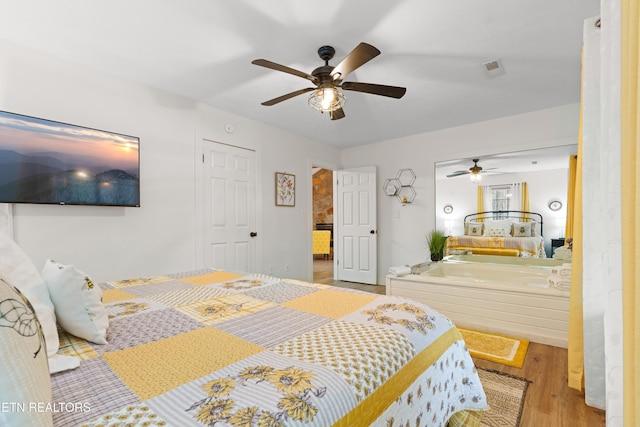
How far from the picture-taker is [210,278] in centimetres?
192

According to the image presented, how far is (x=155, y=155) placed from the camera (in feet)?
9.66

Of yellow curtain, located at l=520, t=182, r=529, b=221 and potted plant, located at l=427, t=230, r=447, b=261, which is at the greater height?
yellow curtain, located at l=520, t=182, r=529, b=221

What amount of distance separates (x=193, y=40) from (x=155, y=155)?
4.14 ft

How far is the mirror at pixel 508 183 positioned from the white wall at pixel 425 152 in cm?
10

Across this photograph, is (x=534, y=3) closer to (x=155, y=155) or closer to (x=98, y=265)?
(x=155, y=155)

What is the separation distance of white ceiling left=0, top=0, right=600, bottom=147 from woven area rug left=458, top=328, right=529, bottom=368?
2.34 metres

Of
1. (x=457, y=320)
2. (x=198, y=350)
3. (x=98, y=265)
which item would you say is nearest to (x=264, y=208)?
(x=98, y=265)

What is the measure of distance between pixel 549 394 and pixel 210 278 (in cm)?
221

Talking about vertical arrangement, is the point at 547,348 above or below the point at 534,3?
below

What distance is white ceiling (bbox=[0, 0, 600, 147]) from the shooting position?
1842 millimetres

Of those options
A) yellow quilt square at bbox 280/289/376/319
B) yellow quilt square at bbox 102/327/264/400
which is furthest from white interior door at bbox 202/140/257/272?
yellow quilt square at bbox 102/327/264/400

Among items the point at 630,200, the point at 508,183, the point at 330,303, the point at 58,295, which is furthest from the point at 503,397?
the point at 508,183

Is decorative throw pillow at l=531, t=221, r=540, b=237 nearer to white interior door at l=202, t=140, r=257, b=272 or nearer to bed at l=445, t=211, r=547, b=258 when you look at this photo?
bed at l=445, t=211, r=547, b=258

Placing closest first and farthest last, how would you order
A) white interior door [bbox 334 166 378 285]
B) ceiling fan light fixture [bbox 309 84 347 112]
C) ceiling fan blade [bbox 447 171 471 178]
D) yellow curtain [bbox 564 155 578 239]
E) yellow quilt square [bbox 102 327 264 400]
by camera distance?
yellow quilt square [bbox 102 327 264 400]
ceiling fan light fixture [bbox 309 84 347 112]
yellow curtain [bbox 564 155 578 239]
ceiling fan blade [bbox 447 171 471 178]
white interior door [bbox 334 166 378 285]
